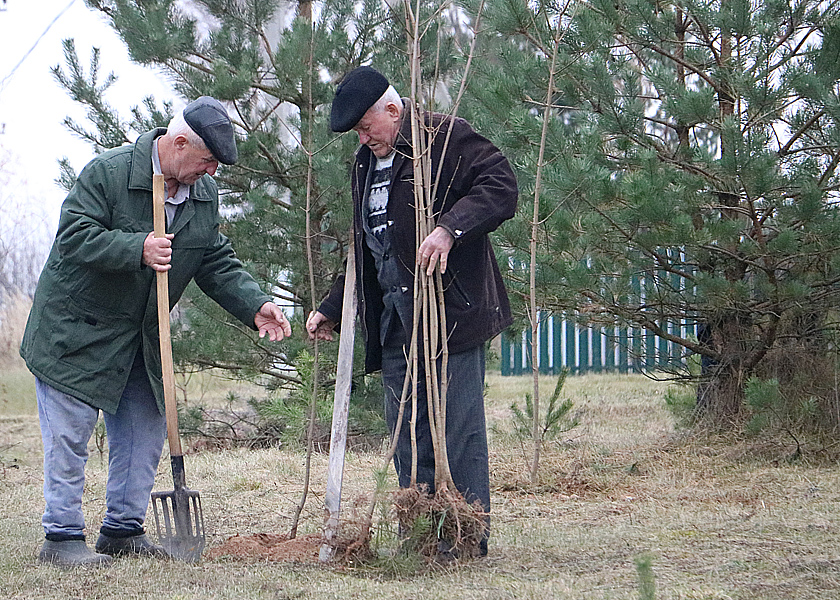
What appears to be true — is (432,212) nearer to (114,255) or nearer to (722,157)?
(114,255)

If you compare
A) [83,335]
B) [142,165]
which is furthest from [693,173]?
[83,335]

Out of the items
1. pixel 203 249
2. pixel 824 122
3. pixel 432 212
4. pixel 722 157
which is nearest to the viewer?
pixel 432 212

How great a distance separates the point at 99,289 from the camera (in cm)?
313

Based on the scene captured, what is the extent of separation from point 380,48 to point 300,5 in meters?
0.78

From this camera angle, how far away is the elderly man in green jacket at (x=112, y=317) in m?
3.05

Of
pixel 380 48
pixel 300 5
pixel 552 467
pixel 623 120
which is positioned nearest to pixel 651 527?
pixel 552 467

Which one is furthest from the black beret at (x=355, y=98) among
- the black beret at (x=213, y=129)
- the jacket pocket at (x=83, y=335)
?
the jacket pocket at (x=83, y=335)

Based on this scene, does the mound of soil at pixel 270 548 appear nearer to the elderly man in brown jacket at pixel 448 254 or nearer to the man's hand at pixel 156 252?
the elderly man in brown jacket at pixel 448 254

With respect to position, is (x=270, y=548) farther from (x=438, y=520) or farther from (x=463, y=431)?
(x=463, y=431)

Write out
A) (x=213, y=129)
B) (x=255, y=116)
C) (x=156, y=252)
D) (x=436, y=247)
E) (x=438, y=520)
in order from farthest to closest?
(x=255, y=116)
(x=213, y=129)
(x=156, y=252)
(x=438, y=520)
(x=436, y=247)

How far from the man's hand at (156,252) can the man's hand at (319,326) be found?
0.53 m

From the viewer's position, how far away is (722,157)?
15.0ft

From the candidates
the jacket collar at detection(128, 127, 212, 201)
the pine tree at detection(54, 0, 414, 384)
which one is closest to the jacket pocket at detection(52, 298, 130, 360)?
the jacket collar at detection(128, 127, 212, 201)

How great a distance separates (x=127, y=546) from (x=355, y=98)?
174 centimetres
